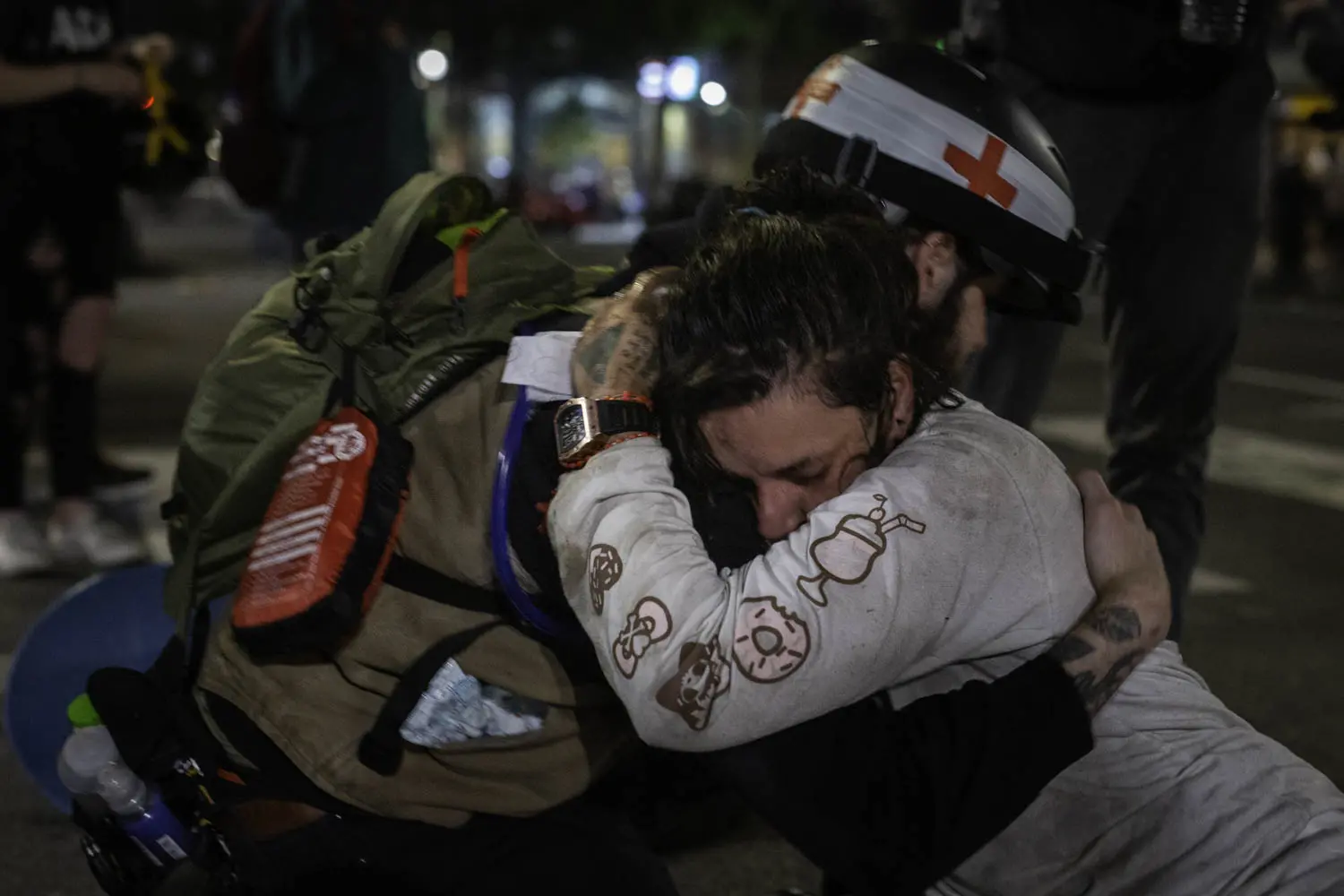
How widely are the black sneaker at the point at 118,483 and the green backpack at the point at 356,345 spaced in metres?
3.20

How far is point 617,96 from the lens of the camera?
6350cm

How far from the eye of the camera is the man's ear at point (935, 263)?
2.42m

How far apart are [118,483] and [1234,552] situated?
3.45 m

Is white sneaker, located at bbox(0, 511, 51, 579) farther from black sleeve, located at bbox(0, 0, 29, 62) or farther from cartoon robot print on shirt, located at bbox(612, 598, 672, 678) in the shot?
cartoon robot print on shirt, located at bbox(612, 598, 672, 678)

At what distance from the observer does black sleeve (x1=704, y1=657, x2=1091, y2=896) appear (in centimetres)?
183

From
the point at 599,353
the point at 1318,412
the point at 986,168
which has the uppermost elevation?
the point at 986,168

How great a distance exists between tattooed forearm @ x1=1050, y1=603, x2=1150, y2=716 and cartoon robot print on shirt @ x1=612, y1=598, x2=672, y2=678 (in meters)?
0.42

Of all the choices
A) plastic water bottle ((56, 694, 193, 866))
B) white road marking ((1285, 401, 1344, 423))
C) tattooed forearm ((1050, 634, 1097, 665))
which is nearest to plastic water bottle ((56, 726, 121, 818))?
plastic water bottle ((56, 694, 193, 866))

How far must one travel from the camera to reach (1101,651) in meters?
1.86

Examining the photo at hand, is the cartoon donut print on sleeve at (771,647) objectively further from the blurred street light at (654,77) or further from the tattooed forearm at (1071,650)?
the blurred street light at (654,77)

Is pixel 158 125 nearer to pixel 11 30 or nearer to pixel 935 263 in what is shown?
pixel 11 30

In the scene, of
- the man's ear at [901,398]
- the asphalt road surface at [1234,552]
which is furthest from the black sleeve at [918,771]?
the asphalt road surface at [1234,552]

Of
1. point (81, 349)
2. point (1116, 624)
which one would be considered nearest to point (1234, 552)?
point (81, 349)

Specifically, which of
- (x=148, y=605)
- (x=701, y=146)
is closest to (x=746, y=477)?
(x=148, y=605)
